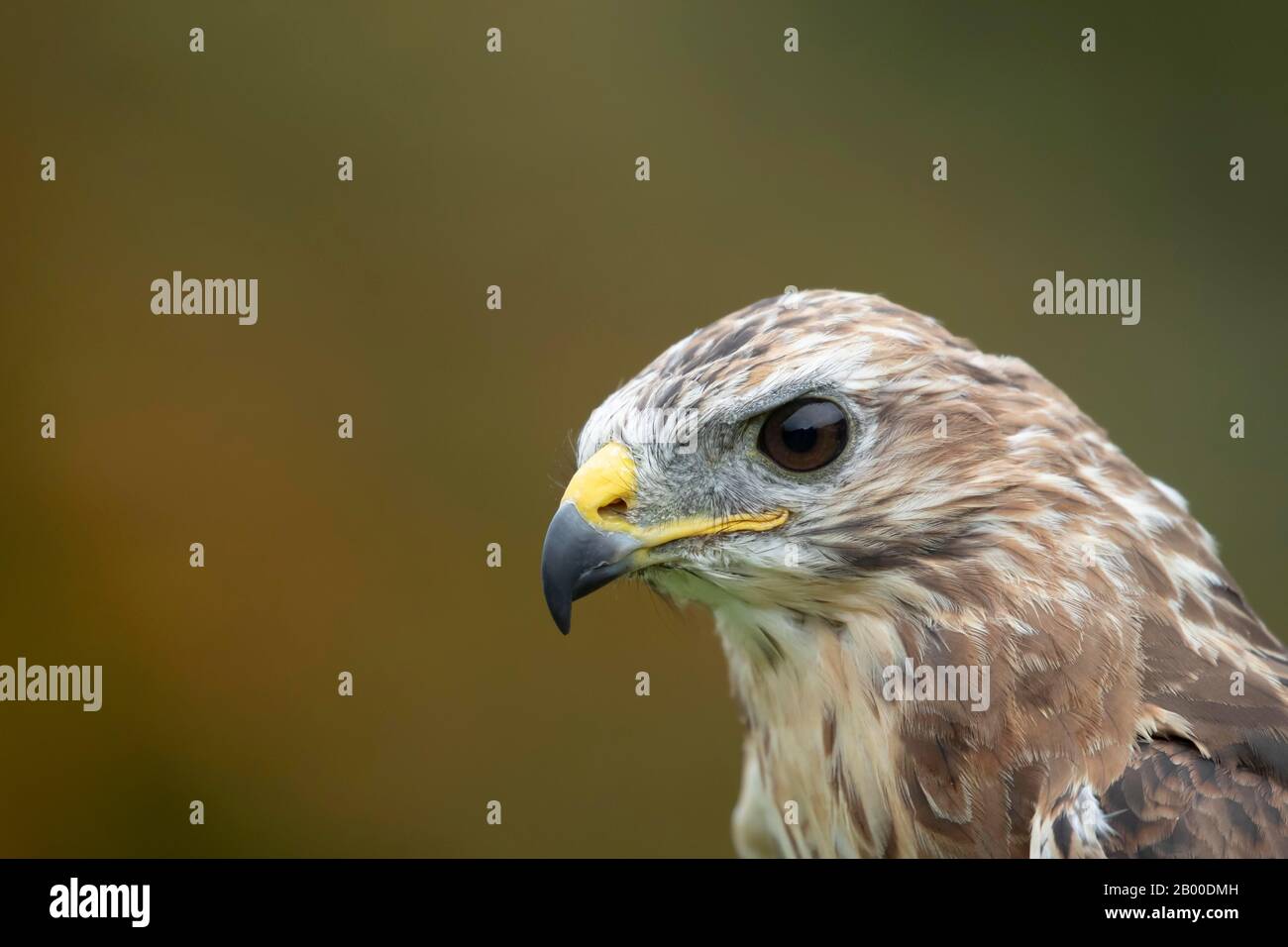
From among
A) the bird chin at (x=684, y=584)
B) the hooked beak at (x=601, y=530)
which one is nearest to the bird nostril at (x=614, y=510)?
the hooked beak at (x=601, y=530)

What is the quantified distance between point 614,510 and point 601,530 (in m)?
0.07

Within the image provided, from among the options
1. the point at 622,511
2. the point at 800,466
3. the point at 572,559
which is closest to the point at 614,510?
the point at 622,511

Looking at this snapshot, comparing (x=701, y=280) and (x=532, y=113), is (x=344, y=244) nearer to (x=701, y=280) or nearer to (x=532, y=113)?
(x=532, y=113)

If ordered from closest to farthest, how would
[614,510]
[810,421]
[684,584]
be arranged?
[810,421] → [614,510] → [684,584]

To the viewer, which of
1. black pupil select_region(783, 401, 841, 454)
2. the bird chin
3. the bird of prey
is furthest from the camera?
the bird chin

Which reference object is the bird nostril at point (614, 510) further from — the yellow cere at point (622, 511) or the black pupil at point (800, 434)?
the black pupil at point (800, 434)

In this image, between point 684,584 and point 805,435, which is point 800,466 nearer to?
point 805,435

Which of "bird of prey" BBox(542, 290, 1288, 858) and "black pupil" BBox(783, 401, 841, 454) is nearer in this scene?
"bird of prey" BBox(542, 290, 1288, 858)

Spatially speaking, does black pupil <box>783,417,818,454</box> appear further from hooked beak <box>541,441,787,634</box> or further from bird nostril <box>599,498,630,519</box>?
bird nostril <box>599,498,630,519</box>

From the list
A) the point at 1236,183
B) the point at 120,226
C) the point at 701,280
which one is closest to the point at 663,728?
the point at 701,280

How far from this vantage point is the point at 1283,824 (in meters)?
2.40

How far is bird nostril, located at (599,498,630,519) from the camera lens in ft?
9.00

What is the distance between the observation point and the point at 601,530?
272cm

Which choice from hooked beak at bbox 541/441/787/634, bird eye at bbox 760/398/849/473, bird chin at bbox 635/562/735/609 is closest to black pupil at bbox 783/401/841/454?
bird eye at bbox 760/398/849/473
